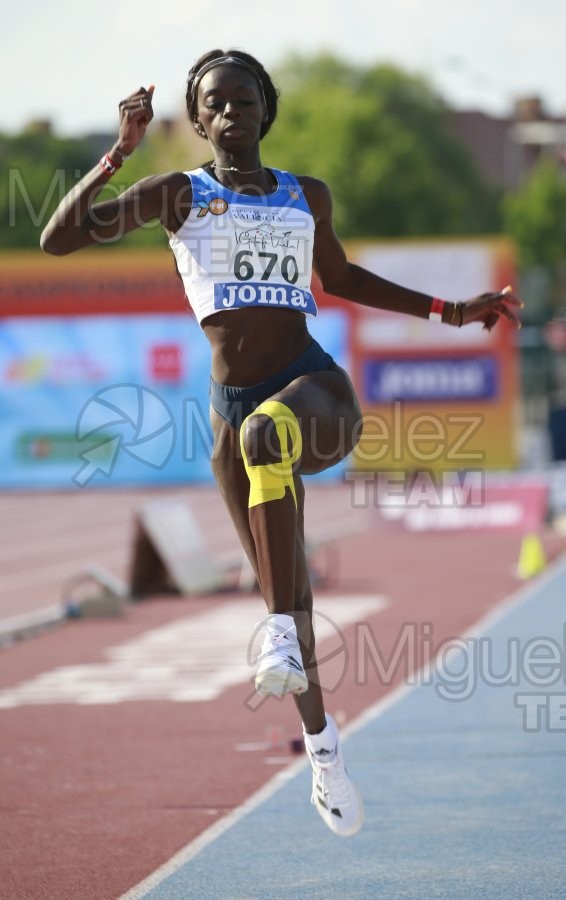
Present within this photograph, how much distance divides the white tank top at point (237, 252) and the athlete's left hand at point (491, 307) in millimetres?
645

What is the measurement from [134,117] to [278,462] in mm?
1032

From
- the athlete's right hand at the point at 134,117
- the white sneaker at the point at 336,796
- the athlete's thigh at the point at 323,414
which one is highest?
the athlete's right hand at the point at 134,117

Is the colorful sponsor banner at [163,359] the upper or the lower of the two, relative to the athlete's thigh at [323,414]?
lower

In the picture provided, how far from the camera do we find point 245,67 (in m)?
5.09

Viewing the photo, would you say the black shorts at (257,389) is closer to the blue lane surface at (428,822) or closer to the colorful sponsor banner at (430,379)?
the blue lane surface at (428,822)

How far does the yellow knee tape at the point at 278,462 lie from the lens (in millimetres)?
4773

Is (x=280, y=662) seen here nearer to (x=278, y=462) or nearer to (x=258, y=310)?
(x=278, y=462)

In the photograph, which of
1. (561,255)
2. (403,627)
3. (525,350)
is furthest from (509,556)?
(561,255)

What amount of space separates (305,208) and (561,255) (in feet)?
218

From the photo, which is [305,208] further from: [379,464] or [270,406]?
[379,464]

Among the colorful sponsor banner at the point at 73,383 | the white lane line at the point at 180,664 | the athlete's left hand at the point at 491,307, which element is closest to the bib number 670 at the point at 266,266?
the athlete's left hand at the point at 491,307

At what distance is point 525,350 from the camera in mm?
36094

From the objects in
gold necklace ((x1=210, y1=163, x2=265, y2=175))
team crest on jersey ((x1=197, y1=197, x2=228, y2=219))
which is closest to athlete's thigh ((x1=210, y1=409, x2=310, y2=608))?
team crest on jersey ((x1=197, y1=197, x2=228, y2=219))

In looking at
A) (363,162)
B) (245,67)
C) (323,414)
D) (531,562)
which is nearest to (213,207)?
(245,67)
